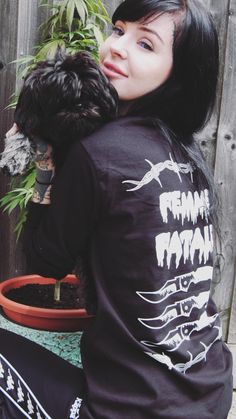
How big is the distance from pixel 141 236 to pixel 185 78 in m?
0.43

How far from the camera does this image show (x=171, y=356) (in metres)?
1.03

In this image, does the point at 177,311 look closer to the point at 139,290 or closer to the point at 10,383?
the point at 139,290

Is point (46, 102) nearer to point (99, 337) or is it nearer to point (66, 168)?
point (66, 168)

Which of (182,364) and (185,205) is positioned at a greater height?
(185,205)

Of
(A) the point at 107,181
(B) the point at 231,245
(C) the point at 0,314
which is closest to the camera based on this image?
(A) the point at 107,181

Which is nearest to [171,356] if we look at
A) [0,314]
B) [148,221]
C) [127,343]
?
[127,343]

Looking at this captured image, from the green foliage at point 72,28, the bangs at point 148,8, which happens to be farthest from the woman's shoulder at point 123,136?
the green foliage at point 72,28

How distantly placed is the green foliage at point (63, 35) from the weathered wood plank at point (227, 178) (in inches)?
21.9

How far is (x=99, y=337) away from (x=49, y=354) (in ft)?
0.64

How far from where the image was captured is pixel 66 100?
1009 millimetres

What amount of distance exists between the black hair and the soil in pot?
0.74m

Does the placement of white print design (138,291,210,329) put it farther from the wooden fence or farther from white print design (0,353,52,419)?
the wooden fence

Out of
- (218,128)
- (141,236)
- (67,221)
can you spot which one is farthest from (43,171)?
(218,128)

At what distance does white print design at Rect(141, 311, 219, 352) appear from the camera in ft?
3.33
